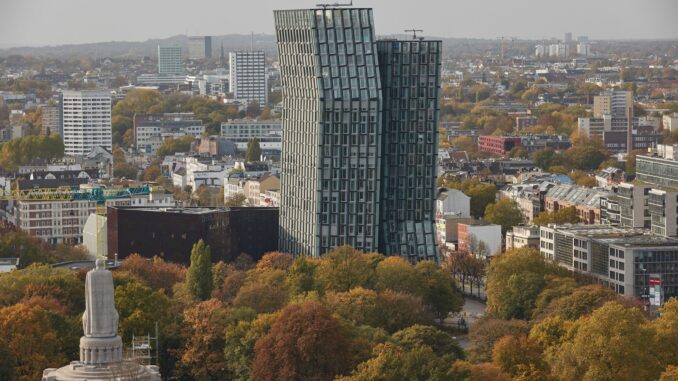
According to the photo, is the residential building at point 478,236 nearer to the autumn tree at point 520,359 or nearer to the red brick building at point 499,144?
the autumn tree at point 520,359

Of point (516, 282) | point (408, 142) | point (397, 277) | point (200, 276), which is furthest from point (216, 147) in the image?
point (200, 276)

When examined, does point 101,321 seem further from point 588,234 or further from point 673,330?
point 588,234

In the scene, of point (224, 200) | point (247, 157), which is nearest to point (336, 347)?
point (224, 200)

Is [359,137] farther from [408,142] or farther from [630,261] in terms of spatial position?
[630,261]

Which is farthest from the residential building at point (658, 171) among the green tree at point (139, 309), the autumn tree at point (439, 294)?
the green tree at point (139, 309)

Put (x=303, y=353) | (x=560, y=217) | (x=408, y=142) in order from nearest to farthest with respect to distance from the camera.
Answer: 1. (x=303, y=353)
2. (x=408, y=142)
3. (x=560, y=217)

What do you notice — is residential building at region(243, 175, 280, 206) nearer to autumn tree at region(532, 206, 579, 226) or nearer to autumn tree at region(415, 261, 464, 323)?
autumn tree at region(532, 206, 579, 226)
